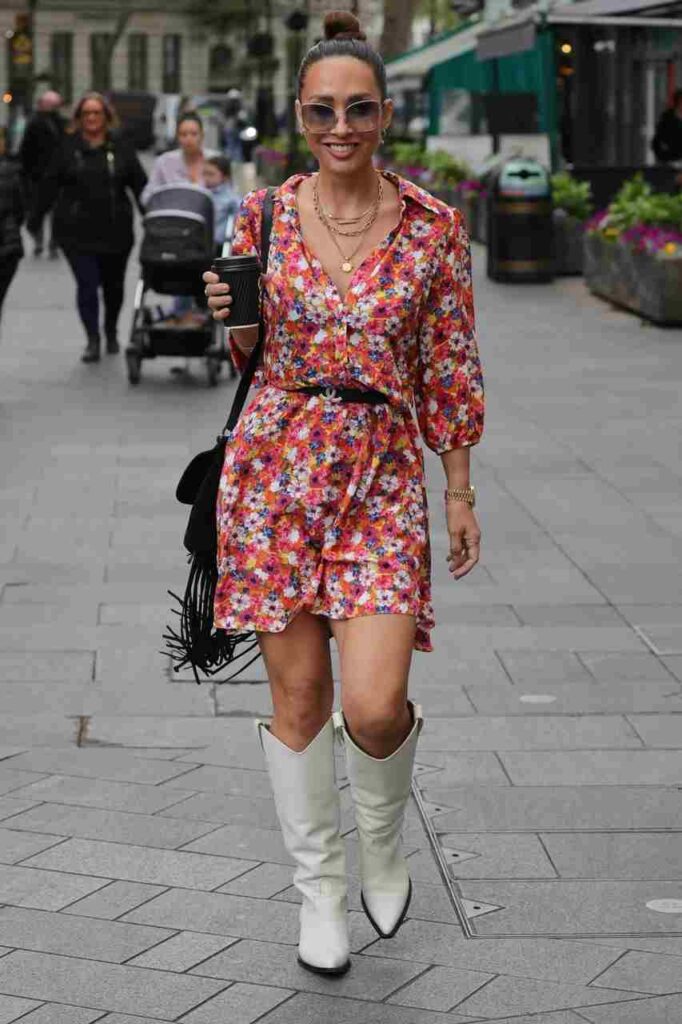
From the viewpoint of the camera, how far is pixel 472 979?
3.88 m

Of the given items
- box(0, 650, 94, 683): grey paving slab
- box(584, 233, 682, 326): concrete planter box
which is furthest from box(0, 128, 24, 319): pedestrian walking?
box(0, 650, 94, 683): grey paving slab

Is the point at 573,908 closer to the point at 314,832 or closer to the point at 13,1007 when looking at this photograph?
the point at 314,832

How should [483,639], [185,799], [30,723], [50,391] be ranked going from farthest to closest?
[50,391] → [483,639] → [30,723] → [185,799]

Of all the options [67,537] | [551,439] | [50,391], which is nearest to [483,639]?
[67,537]

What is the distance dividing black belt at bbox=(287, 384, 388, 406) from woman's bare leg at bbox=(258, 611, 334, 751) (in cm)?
40

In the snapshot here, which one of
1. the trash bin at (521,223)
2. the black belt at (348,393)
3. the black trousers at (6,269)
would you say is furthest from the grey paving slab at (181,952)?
the trash bin at (521,223)

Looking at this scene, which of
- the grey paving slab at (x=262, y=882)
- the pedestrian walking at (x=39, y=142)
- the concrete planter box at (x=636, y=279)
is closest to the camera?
the grey paving slab at (x=262, y=882)

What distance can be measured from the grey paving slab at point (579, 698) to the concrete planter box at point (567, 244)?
Answer: 14819 mm

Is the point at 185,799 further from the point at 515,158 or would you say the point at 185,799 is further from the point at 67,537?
the point at 515,158

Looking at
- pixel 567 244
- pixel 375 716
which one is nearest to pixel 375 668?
pixel 375 716

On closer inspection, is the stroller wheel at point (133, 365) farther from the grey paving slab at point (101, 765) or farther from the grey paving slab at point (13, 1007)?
the grey paving slab at point (13, 1007)

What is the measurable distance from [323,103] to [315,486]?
0.71 metres

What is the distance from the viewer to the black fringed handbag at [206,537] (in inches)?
155

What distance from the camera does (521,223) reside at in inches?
775
